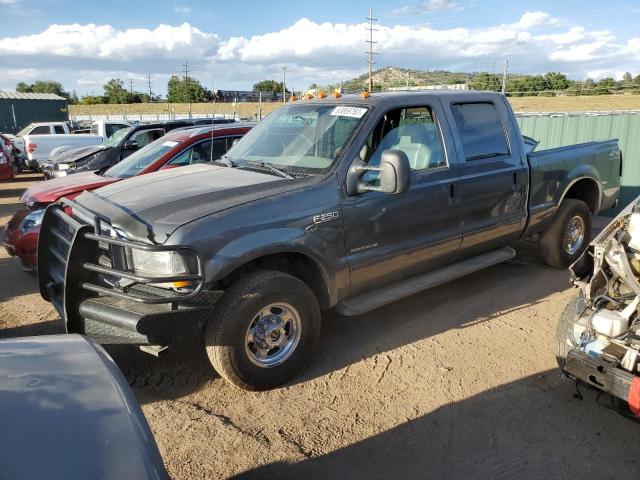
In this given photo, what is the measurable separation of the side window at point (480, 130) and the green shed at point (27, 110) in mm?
33925

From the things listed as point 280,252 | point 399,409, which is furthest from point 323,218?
point 399,409

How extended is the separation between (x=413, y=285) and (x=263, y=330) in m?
1.47

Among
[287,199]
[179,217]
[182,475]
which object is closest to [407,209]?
[287,199]

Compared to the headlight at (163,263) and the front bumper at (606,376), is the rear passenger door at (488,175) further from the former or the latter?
the headlight at (163,263)

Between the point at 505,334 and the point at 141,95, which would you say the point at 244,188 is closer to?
the point at 505,334

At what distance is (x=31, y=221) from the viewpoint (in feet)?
19.1

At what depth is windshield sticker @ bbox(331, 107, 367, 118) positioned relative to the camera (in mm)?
4172

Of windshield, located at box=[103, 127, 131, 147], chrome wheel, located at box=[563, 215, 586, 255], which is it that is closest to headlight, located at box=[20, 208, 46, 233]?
windshield, located at box=[103, 127, 131, 147]

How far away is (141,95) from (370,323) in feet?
285

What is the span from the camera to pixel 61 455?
151 cm

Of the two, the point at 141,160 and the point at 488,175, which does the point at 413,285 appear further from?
the point at 141,160

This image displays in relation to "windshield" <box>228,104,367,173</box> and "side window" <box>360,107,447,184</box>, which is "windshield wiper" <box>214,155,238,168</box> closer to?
"windshield" <box>228,104,367,173</box>

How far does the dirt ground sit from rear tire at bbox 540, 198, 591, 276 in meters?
1.23

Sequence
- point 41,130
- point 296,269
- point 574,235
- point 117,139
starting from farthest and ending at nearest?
point 41,130, point 117,139, point 574,235, point 296,269
